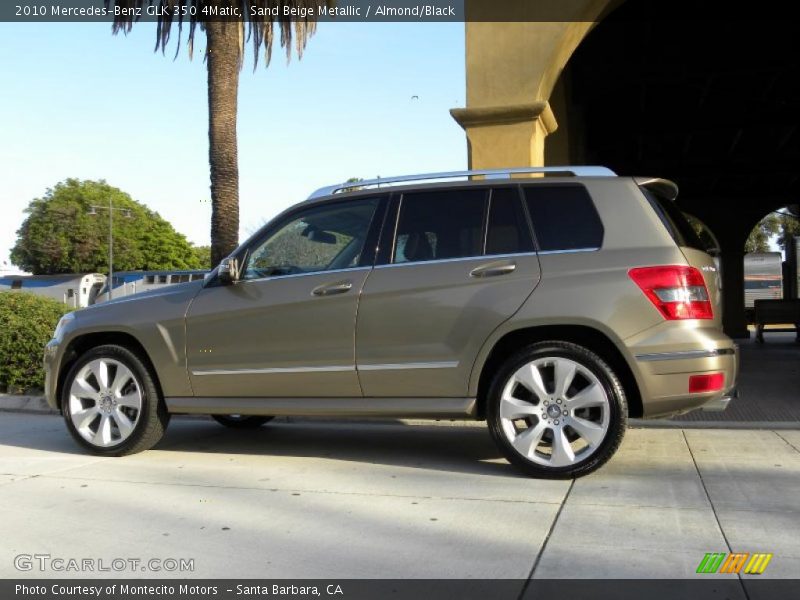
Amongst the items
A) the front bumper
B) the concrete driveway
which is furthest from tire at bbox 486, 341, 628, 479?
the front bumper

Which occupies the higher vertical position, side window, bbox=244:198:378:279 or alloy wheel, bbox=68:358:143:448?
side window, bbox=244:198:378:279

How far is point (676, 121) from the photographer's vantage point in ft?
53.9

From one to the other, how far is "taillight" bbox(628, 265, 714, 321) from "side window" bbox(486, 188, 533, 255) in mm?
735

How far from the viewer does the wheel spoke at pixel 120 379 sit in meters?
5.76

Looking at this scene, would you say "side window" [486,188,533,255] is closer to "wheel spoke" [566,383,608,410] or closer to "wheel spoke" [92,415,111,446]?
"wheel spoke" [566,383,608,410]

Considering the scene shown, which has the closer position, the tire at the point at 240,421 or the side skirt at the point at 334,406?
the side skirt at the point at 334,406

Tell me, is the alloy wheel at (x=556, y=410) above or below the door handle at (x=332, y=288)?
below

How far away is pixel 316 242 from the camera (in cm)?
560

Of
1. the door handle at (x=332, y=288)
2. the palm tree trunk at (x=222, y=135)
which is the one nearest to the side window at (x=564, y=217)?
the door handle at (x=332, y=288)

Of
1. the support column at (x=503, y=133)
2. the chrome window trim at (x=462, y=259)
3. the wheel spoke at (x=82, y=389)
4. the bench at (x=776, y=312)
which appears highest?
the support column at (x=503, y=133)

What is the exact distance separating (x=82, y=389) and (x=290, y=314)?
70.2 inches

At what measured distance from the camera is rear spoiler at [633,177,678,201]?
16.5 ft

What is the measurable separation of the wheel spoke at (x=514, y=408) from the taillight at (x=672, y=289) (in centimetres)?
96

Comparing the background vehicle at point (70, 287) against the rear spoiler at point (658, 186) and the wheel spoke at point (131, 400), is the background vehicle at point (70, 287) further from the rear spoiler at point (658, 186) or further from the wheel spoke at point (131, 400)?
the rear spoiler at point (658, 186)
